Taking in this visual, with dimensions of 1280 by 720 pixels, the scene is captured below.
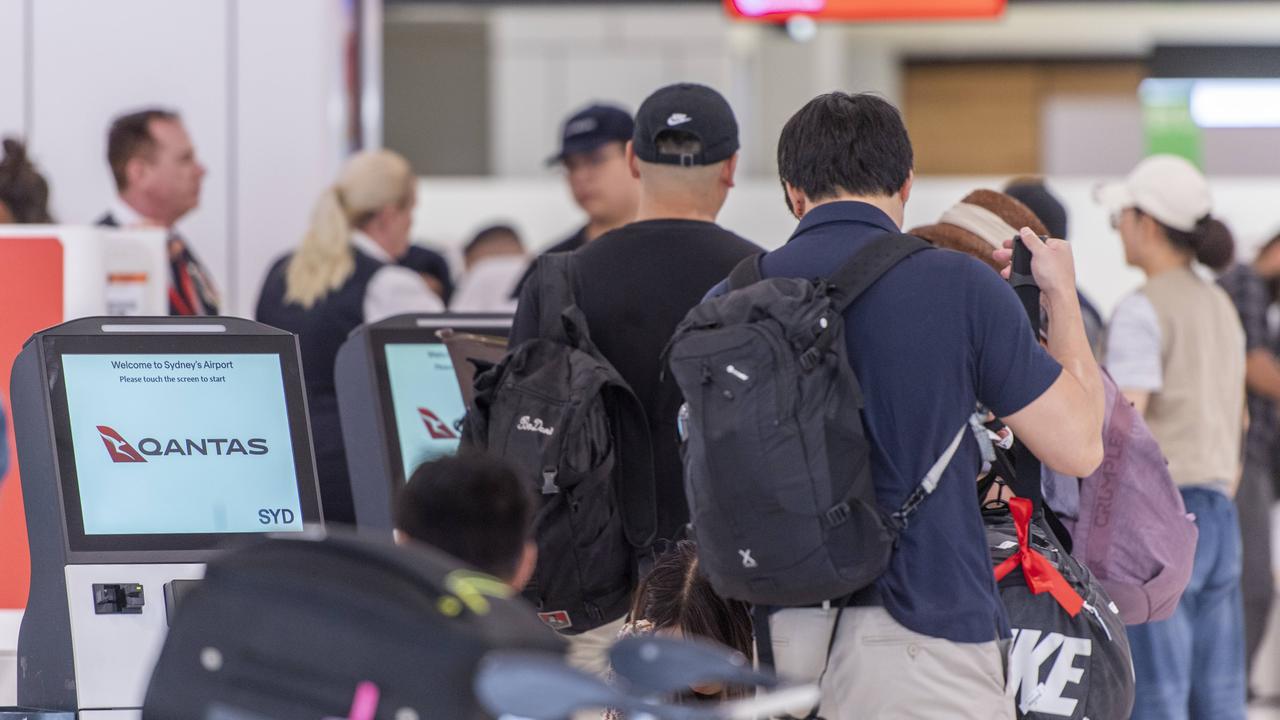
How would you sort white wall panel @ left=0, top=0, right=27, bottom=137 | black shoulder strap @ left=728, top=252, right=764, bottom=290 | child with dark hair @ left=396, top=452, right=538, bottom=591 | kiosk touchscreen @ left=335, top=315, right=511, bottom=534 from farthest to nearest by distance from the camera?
white wall panel @ left=0, top=0, right=27, bottom=137 → kiosk touchscreen @ left=335, top=315, right=511, bottom=534 → black shoulder strap @ left=728, top=252, right=764, bottom=290 → child with dark hair @ left=396, top=452, right=538, bottom=591

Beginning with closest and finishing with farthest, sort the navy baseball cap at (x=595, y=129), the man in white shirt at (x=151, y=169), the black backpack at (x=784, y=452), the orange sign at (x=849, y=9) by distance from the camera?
the black backpack at (x=784, y=452)
the navy baseball cap at (x=595, y=129)
the man in white shirt at (x=151, y=169)
the orange sign at (x=849, y=9)

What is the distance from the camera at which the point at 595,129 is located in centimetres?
421

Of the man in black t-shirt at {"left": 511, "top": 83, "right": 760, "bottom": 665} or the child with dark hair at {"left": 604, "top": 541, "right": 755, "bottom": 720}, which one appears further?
the man in black t-shirt at {"left": 511, "top": 83, "right": 760, "bottom": 665}

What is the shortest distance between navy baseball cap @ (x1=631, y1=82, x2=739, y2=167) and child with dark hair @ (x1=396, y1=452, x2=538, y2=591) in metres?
1.39

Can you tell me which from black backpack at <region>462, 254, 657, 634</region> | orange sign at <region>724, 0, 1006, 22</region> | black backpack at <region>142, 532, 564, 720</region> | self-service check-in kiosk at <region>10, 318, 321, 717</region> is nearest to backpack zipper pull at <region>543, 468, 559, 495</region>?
black backpack at <region>462, 254, 657, 634</region>

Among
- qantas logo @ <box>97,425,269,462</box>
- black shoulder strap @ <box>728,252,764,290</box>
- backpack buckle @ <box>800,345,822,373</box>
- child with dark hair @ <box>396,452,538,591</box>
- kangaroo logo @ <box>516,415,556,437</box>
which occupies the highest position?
black shoulder strap @ <box>728,252,764,290</box>

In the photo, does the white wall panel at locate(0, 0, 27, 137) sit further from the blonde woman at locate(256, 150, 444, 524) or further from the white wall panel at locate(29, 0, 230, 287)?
the blonde woman at locate(256, 150, 444, 524)

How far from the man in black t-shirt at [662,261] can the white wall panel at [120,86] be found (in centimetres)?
262

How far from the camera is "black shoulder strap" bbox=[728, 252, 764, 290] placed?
2.40 metres

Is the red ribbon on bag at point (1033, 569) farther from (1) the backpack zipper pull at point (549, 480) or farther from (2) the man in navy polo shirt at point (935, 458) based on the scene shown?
(1) the backpack zipper pull at point (549, 480)

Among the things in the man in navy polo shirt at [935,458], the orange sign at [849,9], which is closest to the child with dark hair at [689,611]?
the man in navy polo shirt at [935,458]

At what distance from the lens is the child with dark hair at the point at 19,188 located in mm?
4059

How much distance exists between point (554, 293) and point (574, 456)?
339 mm

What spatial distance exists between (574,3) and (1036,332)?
325 inches
